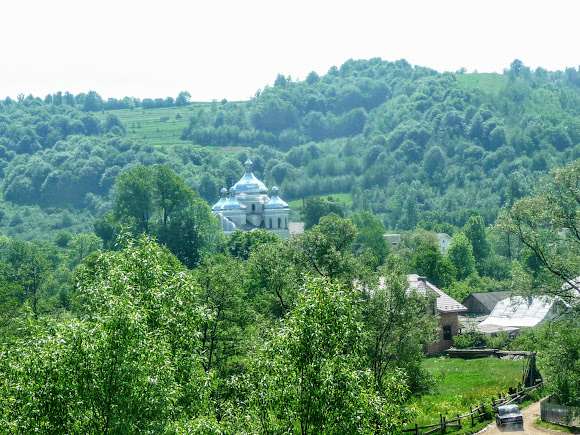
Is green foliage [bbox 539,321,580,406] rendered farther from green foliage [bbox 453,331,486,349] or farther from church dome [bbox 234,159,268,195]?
church dome [bbox 234,159,268,195]

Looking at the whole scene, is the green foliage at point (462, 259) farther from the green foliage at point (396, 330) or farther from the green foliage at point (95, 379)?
the green foliage at point (95, 379)

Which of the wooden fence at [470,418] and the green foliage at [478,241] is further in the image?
the green foliage at [478,241]

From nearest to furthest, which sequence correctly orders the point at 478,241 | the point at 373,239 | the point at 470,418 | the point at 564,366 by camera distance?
the point at 564,366 < the point at 470,418 < the point at 373,239 < the point at 478,241

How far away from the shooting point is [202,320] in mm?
25953

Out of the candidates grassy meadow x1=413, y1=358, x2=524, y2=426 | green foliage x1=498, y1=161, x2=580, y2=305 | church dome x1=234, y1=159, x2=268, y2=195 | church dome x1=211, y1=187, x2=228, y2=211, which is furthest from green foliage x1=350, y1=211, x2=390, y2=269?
green foliage x1=498, y1=161, x2=580, y2=305

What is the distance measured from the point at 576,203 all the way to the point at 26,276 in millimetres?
55174

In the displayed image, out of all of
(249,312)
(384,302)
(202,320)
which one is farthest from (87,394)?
(249,312)

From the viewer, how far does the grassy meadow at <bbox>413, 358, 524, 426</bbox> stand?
1574 inches

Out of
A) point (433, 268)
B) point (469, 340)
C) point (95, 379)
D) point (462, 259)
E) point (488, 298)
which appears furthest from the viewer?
point (462, 259)

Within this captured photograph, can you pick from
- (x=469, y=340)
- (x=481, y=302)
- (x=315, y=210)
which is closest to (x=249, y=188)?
(x=315, y=210)

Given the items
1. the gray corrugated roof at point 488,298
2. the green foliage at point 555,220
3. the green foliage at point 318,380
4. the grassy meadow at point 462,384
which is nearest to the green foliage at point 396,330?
the grassy meadow at point 462,384

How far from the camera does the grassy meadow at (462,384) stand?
39969 millimetres

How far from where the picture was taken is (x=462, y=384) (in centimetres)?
4734

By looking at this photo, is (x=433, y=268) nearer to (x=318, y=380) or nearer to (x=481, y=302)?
(x=481, y=302)
